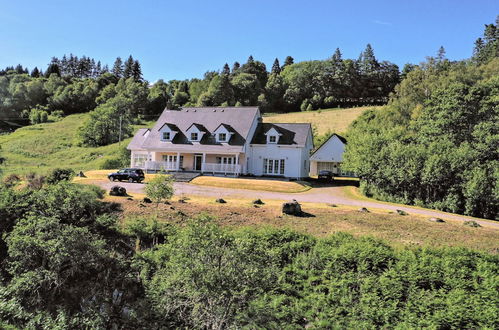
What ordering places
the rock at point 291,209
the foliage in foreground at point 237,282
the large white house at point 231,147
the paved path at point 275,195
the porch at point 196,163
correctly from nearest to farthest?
the foliage in foreground at point 237,282 → the rock at point 291,209 → the paved path at point 275,195 → the porch at point 196,163 → the large white house at point 231,147

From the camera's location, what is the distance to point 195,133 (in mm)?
39688

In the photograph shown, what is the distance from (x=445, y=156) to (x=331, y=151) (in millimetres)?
22558

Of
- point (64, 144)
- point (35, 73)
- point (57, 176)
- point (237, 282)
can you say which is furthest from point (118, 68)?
point (237, 282)

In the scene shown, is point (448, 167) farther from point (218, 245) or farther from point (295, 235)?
point (218, 245)

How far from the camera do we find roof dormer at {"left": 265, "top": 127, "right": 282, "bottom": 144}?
3903 cm

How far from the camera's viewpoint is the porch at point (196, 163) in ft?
124

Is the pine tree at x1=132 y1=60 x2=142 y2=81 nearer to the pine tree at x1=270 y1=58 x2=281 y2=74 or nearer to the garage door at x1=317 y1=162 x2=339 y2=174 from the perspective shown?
the pine tree at x1=270 y1=58 x2=281 y2=74

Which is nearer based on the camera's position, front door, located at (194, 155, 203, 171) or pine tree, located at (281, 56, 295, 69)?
front door, located at (194, 155, 203, 171)

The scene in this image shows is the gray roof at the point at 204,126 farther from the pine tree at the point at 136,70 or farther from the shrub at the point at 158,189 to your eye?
the pine tree at the point at 136,70

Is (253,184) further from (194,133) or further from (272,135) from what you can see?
(194,133)

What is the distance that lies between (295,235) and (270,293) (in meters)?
4.11

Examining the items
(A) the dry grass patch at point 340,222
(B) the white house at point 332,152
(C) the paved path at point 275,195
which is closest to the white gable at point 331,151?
(B) the white house at point 332,152

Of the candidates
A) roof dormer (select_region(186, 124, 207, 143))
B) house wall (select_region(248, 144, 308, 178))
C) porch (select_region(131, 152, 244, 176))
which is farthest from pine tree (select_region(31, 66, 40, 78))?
house wall (select_region(248, 144, 308, 178))

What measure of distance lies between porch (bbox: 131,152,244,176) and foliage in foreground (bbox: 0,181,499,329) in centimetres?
2112
